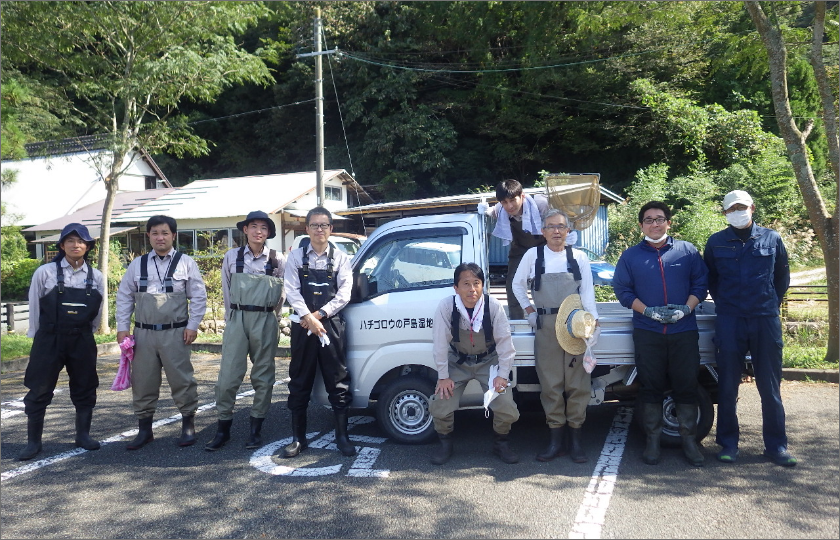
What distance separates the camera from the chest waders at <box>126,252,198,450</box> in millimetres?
5348

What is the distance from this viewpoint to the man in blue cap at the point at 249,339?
5.33 meters

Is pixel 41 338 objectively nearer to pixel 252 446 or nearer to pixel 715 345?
pixel 252 446

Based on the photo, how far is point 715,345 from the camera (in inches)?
193

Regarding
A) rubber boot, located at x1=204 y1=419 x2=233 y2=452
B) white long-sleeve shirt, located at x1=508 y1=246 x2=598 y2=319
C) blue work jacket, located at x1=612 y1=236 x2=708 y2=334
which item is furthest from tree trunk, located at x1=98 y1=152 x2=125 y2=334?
blue work jacket, located at x1=612 y1=236 x2=708 y2=334

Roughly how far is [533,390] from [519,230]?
4.68 feet

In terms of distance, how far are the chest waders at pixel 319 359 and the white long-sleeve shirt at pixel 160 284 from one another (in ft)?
3.48

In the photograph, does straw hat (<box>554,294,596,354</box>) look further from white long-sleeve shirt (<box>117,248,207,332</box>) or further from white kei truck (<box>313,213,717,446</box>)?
white long-sleeve shirt (<box>117,248,207,332</box>)

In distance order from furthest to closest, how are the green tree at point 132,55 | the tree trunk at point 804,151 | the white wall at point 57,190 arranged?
the white wall at point 57,190
the green tree at point 132,55
the tree trunk at point 804,151

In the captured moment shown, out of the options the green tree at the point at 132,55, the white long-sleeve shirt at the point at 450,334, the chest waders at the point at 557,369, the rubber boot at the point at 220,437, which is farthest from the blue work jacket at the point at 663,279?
the green tree at the point at 132,55

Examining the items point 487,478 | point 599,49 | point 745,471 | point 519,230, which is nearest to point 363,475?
point 487,478

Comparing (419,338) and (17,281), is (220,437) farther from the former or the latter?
(17,281)

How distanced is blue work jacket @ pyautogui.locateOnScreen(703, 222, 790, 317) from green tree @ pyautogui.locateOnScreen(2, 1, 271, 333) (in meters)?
10.7

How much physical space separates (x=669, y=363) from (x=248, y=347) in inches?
138

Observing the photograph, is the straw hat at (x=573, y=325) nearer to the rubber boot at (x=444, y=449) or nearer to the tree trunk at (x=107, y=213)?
the rubber boot at (x=444, y=449)
